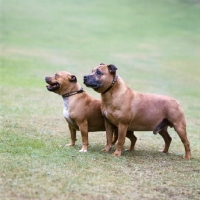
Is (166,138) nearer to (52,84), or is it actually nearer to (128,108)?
(128,108)

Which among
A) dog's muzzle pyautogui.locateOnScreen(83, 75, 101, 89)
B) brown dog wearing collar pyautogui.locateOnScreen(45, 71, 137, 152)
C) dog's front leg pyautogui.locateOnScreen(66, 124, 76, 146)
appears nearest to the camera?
dog's muzzle pyautogui.locateOnScreen(83, 75, 101, 89)

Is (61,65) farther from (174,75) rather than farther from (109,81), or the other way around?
(109,81)

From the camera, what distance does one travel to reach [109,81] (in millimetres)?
9234

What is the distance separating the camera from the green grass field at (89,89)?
740 cm

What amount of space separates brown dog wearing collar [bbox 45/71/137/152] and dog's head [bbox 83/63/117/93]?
1.31 feet

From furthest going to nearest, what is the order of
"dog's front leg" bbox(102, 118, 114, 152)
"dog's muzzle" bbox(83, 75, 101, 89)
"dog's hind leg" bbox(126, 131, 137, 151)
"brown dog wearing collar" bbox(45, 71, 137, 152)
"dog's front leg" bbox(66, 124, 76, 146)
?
1. "dog's hind leg" bbox(126, 131, 137, 151)
2. "dog's front leg" bbox(66, 124, 76, 146)
3. "dog's front leg" bbox(102, 118, 114, 152)
4. "brown dog wearing collar" bbox(45, 71, 137, 152)
5. "dog's muzzle" bbox(83, 75, 101, 89)

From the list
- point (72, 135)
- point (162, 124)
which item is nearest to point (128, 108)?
point (162, 124)

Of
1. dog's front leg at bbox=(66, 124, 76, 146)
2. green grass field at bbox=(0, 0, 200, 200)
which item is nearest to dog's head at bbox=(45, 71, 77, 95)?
dog's front leg at bbox=(66, 124, 76, 146)

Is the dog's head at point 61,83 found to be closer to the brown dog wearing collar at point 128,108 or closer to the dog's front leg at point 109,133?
the brown dog wearing collar at point 128,108

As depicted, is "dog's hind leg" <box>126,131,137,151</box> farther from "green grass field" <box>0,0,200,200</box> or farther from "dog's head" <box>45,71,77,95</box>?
"dog's head" <box>45,71,77,95</box>

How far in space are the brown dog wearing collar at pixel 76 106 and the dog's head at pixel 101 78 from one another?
40 cm

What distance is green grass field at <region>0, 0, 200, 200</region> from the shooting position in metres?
7.40

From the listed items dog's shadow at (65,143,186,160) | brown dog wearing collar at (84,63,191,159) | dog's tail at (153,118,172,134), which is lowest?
dog's shadow at (65,143,186,160)

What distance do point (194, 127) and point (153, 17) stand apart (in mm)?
31222
